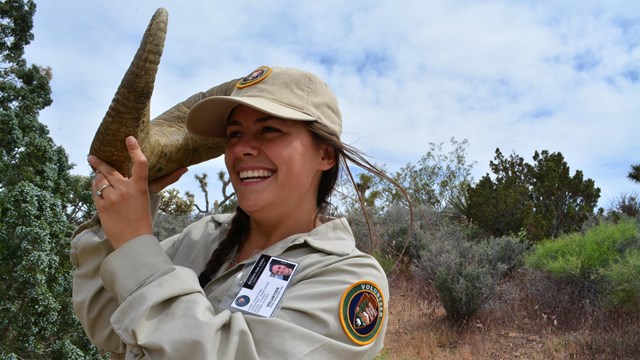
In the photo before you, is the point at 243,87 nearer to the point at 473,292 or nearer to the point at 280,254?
the point at 280,254

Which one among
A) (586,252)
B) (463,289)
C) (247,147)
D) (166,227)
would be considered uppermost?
(166,227)

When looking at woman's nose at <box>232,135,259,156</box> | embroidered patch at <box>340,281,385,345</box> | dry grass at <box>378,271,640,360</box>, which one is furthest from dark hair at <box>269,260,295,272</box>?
dry grass at <box>378,271,640,360</box>

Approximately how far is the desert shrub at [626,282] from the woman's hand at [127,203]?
656 centimetres

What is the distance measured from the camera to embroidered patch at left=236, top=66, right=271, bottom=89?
1.72m

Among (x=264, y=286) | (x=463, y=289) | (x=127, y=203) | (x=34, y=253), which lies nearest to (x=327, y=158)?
(x=264, y=286)

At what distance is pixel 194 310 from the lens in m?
1.25

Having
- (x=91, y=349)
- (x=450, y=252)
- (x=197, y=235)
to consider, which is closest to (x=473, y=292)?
(x=450, y=252)

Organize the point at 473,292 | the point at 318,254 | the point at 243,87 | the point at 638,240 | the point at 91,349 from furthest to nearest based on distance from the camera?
the point at 638,240 < the point at 473,292 < the point at 91,349 < the point at 243,87 < the point at 318,254

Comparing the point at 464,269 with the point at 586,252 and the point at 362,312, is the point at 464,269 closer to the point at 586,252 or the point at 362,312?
the point at 586,252

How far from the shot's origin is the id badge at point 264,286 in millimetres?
1413

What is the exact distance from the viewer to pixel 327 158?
1907 millimetres

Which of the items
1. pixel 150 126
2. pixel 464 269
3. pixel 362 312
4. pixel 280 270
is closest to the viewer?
pixel 362 312

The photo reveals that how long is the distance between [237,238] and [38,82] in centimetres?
758

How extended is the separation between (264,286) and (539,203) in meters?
11.9
